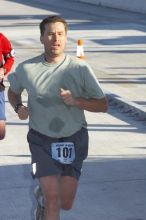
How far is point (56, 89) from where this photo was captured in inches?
248

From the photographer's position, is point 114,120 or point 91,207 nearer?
point 91,207

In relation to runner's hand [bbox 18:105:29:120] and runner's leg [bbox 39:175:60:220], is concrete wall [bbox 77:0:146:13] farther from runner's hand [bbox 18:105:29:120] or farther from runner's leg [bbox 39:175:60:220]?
runner's leg [bbox 39:175:60:220]

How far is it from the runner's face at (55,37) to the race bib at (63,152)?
0.69m

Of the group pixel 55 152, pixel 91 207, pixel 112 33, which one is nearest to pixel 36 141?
pixel 55 152

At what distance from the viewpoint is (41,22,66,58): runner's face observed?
6.24 m

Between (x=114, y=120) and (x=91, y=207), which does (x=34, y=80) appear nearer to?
(x=91, y=207)

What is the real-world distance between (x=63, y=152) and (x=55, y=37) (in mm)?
867

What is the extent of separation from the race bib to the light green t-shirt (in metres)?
0.08

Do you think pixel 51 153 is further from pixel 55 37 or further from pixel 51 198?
pixel 55 37

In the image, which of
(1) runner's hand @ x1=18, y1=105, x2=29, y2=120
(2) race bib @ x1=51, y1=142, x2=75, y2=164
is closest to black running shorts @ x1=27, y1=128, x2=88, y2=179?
(2) race bib @ x1=51, y1=142, x2=75, y2=164

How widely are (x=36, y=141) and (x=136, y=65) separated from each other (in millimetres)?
14849

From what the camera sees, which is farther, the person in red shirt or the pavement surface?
the person in red shirt

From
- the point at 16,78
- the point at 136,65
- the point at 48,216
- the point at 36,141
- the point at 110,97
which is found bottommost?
the point at 136,65

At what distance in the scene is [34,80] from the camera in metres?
6.32
